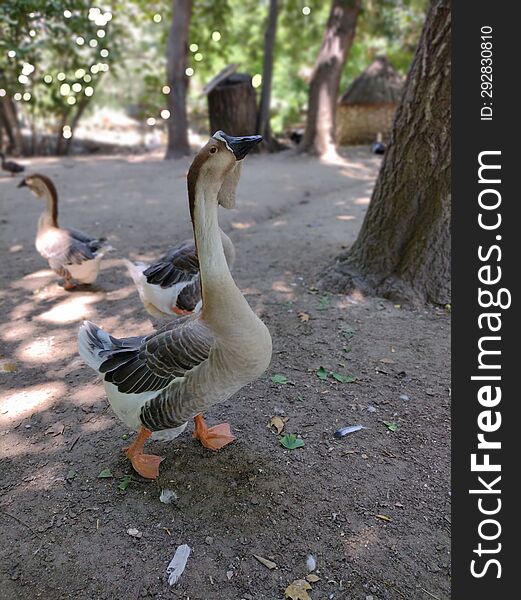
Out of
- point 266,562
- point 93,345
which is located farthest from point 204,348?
point 266,562

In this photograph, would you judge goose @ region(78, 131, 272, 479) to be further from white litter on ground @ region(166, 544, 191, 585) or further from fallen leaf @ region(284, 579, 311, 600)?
fallen leaf @ region(284, 579, 311, 600)

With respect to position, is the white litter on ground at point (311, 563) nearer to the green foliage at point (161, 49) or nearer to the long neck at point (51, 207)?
the long neck at point (51, 207)

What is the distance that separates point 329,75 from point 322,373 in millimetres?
10441

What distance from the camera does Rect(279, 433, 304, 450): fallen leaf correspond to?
2.59 meters

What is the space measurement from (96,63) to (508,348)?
13.5 metres

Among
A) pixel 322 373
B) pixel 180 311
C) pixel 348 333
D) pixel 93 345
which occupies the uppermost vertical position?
pixel 93 345

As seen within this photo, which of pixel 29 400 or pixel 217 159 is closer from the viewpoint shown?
pixel 217 159

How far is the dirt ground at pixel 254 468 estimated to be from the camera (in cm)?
192

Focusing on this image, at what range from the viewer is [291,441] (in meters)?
2.62

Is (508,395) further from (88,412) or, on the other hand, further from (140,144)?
(140,144)

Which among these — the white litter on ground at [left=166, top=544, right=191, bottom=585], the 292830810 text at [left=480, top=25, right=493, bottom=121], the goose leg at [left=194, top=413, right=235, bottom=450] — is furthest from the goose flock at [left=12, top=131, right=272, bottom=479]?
the 292830810 text at [left=480, top=25, right=493, bottom=121]

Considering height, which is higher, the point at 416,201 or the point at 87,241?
the point at 416,201

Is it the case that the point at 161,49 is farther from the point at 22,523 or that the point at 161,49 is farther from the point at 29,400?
the point at 22,523

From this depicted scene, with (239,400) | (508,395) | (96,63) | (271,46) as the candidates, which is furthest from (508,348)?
(96,63)
